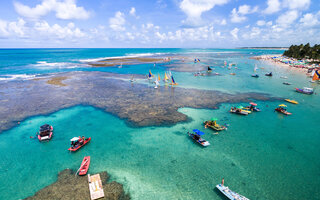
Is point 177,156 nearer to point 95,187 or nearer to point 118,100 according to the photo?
point 95,187

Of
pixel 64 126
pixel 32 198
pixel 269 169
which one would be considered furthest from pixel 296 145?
pixel 64 126

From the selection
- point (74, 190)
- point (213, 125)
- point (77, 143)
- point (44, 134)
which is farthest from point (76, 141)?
point (213, 125)

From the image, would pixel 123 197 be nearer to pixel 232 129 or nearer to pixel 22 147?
pixel 22 147

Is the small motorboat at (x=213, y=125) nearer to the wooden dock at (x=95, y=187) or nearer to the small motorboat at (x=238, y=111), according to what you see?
the small motorboat at (x=238, y=111)

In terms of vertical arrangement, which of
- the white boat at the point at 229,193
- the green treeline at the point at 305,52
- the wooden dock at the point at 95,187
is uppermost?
the green treeline at the point at 305,52

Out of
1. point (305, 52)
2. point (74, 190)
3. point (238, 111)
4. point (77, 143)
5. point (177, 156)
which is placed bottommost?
point (74, 190)

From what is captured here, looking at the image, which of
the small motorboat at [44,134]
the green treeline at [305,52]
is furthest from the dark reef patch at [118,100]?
the green treeline at [305,52]

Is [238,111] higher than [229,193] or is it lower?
higher
